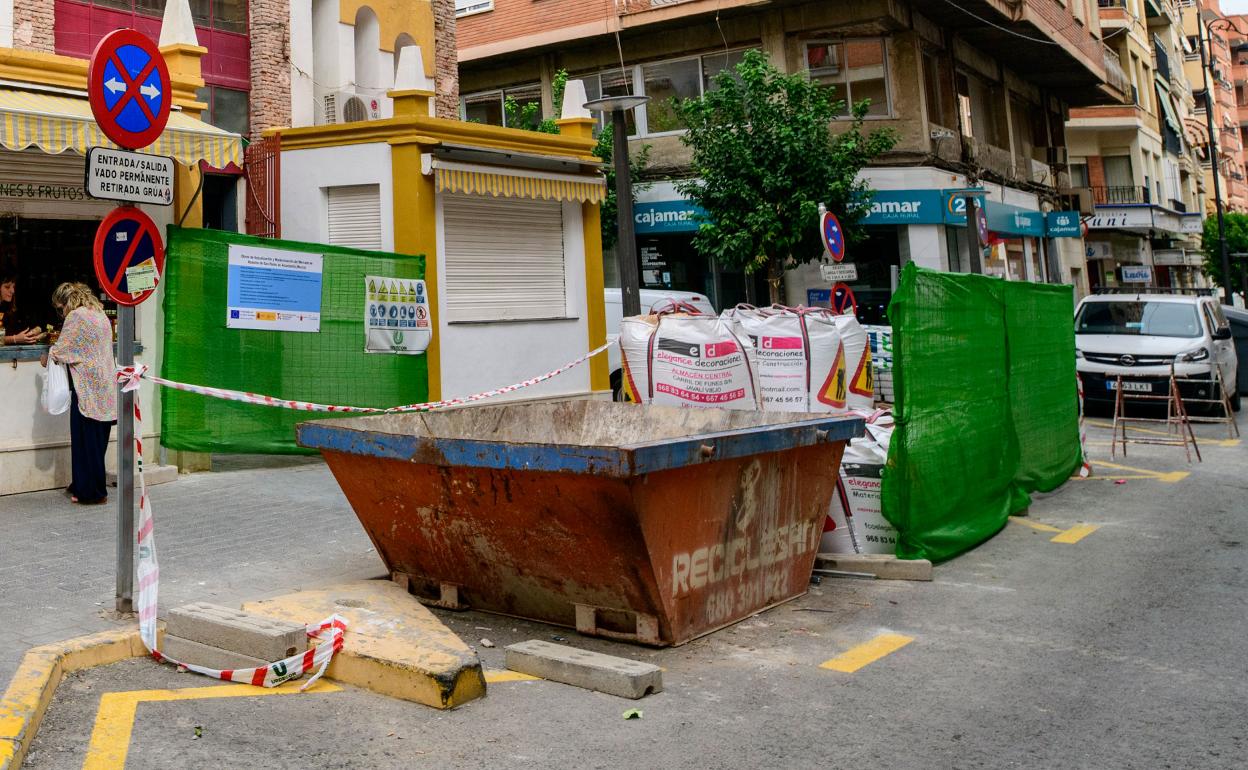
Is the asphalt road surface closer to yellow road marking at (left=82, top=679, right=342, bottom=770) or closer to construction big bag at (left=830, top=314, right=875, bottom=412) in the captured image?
yellow road marking at (left=82, top=679, right=342, bottom=770)

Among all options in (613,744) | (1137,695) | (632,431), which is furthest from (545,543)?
(1137,695)

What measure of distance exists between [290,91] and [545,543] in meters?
13.6

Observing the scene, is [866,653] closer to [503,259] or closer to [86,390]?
[86,390]

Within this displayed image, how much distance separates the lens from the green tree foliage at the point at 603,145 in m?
26.0

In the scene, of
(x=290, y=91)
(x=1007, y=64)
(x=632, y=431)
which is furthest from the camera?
(x=1007, y=64)

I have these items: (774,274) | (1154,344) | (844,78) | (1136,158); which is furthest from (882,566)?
(1136,158)

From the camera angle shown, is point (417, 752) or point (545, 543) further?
point (545, 543)

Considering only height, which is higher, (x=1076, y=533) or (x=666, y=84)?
(x=666, y=84)

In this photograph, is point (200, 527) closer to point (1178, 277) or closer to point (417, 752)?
point (417, 752)

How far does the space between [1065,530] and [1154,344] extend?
9502 millimetres

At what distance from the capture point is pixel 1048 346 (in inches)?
448

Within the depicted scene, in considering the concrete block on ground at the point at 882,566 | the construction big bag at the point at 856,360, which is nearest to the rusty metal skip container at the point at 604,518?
the concrete block on ground at the point at 882,566

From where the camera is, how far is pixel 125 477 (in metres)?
6.20

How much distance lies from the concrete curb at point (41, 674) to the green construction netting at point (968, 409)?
15.8 ft
